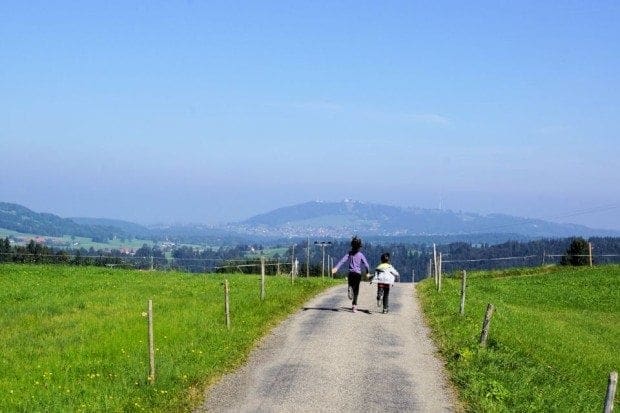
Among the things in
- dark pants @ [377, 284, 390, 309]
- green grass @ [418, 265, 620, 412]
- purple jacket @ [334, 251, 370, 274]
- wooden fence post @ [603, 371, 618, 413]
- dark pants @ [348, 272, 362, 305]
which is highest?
purple jacket @ [334, 251, 370, 274]

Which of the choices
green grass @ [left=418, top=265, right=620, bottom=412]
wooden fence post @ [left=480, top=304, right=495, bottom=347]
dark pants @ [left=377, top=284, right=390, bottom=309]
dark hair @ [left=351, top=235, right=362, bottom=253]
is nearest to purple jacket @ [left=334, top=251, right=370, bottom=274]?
dark hair @ [left=351, top=235, right=362, bottom=253]

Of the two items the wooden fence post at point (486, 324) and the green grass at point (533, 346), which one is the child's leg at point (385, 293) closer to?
the green grass at point (533, 346)

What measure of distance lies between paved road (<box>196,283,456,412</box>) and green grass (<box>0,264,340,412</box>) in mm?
697

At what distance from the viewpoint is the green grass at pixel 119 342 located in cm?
1367

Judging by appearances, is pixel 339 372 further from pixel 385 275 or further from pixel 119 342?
pixel 385 275

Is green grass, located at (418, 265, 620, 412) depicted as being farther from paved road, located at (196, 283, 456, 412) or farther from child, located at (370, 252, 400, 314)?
child, located at (370, 252, 400, 314)

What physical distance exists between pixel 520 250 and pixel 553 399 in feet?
573

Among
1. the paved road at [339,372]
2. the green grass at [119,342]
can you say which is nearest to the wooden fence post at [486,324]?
the paved road at [339,372]

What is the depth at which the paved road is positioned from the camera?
44.9 feet

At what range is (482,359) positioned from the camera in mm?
17328

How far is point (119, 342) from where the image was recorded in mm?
19375

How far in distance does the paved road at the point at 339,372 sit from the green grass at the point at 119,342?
27.5 inches

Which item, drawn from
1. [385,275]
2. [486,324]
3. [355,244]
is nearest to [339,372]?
[486,324]

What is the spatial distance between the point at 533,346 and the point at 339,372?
9.22 meters
